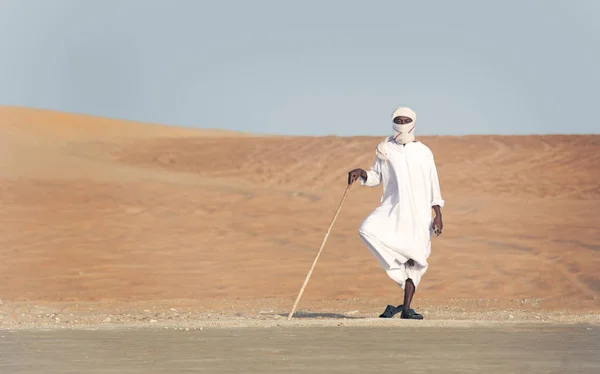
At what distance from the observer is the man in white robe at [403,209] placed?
12508 millimetres

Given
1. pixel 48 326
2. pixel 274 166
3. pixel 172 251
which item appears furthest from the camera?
pixel 274 166

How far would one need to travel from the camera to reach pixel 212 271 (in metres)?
21.8

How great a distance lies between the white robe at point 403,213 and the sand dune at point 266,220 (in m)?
4.35

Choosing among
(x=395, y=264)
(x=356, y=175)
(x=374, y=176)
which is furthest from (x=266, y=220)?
(x=356, y=175)

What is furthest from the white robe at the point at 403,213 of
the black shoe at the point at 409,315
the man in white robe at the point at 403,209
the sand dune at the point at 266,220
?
the sand dune at the point at 266,220

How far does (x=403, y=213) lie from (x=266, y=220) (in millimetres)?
16349

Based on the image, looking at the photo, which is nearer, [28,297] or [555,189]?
[28,297]

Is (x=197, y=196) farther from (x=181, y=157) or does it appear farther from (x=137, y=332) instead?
(x=137, y=332)

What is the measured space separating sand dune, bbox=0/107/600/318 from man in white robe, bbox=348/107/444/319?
435 centimetres

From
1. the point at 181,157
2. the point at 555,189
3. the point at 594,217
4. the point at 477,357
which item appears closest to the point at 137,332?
the point at 477,357

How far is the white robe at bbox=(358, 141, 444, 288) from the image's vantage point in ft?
41.1

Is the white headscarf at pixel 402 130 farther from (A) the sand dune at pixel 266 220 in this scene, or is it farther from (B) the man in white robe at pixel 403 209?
(A) the sand dune at pixel 266 220

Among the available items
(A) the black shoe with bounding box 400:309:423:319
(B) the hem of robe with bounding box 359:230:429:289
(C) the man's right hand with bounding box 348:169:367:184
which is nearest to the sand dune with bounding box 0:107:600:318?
(B) the hem of robe with bounding box 359:230:429:289

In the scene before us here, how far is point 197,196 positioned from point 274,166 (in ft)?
33.0
